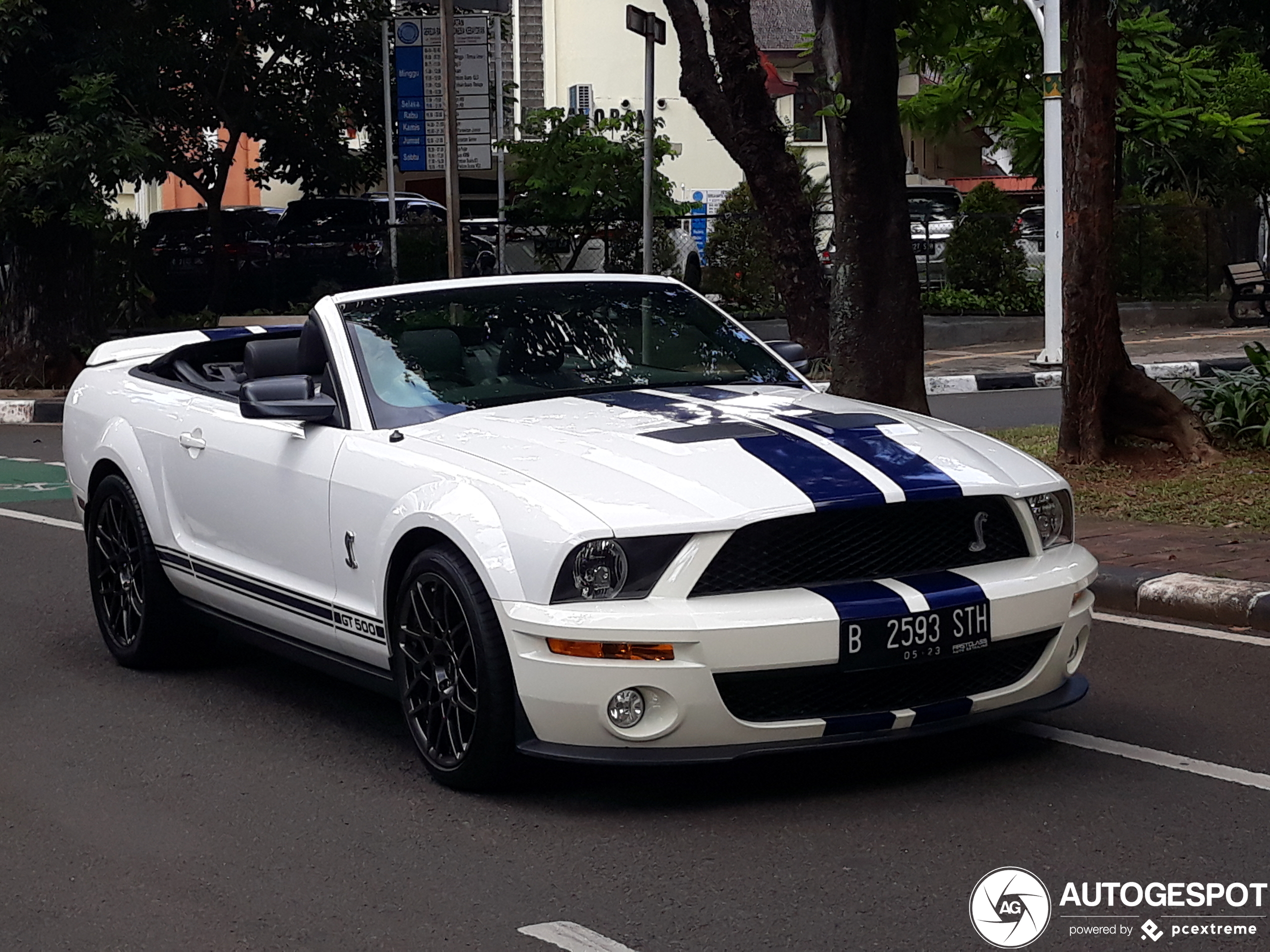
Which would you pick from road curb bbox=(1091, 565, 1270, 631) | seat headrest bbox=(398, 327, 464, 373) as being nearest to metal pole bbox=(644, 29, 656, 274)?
road curb bbox=(1091, 565, 1270, 631)

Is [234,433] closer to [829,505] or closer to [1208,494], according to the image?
[829,505]

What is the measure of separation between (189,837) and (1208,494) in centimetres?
639

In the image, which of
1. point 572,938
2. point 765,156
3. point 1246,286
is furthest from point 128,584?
point 1246,286

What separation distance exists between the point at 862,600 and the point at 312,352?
242 cm

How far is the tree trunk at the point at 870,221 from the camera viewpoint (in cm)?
1070

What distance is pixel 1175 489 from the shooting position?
995cm

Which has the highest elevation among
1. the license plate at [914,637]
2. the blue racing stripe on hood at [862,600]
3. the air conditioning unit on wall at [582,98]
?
the air conditioning unit on wall at [582,98]

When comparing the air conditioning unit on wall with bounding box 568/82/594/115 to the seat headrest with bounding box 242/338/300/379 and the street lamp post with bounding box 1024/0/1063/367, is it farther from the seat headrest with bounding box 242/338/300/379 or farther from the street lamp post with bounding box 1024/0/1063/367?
the seat headrest with bounding box 242/338/300/379

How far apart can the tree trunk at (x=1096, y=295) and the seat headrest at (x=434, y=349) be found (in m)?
5.29

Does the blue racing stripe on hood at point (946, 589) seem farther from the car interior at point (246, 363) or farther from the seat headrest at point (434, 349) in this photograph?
the car interior at point (246, 363)

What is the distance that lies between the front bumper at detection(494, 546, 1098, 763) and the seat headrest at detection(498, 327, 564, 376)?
139 centimetres

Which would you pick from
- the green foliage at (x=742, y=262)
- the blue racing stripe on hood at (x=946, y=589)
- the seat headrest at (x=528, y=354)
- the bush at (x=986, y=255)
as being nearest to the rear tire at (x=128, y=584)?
the seat headrest at (x=528, y=354)

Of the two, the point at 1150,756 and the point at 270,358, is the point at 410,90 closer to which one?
the point at 270,358

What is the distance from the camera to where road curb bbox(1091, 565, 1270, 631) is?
736 centimetres
